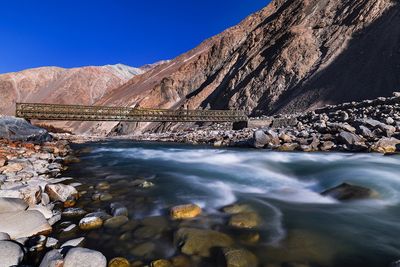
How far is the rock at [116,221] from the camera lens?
5598 millimetres

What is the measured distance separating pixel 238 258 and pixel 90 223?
2.87 m

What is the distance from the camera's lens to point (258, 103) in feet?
130

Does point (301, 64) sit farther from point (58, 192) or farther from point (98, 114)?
point (58, 192)

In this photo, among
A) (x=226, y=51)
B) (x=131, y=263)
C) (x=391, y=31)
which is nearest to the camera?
(x=131, y=263)

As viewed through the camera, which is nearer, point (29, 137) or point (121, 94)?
point (29, 137)

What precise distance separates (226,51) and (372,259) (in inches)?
2574

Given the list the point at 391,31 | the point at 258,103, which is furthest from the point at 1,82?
the point at 391,31

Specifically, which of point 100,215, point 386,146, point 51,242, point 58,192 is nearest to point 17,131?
point 58,192

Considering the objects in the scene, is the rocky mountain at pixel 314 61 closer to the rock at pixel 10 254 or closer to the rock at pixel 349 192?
the rock at pixel 349 192

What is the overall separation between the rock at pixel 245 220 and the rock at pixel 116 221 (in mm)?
2077

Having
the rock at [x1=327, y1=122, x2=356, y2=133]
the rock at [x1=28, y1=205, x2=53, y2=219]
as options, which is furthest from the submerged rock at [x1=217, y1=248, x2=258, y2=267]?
the rock at [x1=327, y1=122, x2=356, y2=133]

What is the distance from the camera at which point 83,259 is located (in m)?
3.95

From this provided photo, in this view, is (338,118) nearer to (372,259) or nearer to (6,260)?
(372,259)

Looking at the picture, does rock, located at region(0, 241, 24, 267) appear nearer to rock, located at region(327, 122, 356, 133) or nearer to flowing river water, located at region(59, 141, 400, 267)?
flowing river water, located at region(59, 141, 400, 267)
